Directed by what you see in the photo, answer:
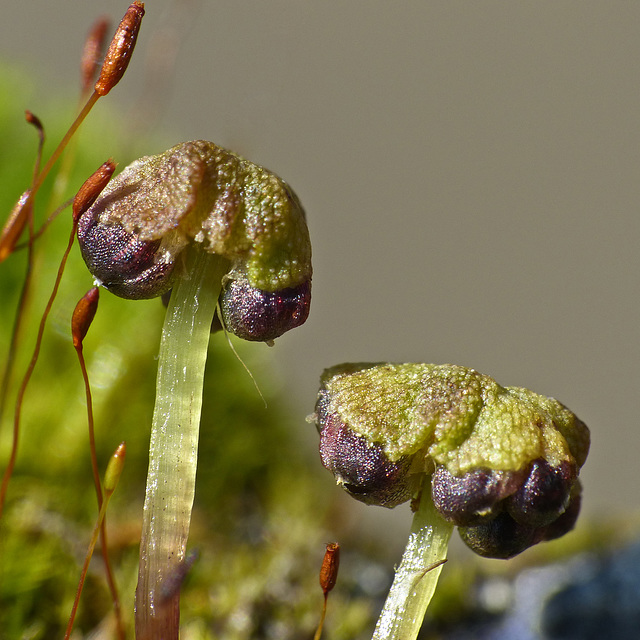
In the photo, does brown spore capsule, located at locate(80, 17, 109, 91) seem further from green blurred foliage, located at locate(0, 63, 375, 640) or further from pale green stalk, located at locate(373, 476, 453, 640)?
pale green stalk, located at locate(373, 476, 453, 640)

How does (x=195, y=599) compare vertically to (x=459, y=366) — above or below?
below

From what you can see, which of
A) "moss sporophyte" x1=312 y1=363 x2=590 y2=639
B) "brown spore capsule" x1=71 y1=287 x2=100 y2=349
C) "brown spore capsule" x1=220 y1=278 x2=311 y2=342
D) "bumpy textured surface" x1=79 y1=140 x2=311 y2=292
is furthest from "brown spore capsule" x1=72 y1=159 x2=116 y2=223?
"moss sporophyte" x1=312 y1=363 x2=590 y2=639

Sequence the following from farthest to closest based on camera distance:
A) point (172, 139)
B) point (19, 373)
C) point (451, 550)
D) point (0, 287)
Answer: point (172, 139), point (0, 287), point (451, 550), point (19, 373)

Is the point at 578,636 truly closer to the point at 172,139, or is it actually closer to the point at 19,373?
the point at 19,373

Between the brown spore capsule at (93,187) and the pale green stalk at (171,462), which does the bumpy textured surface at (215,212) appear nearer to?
the brown spore capsule at (93,187)

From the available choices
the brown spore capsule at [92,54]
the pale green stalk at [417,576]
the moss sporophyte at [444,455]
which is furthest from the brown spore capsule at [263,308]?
the brown spore capsule at [92,54]

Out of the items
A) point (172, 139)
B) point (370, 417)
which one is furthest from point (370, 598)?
point (172, 139)

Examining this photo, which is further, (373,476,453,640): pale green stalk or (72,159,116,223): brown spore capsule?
(373,476,453,640): pale green stalk
